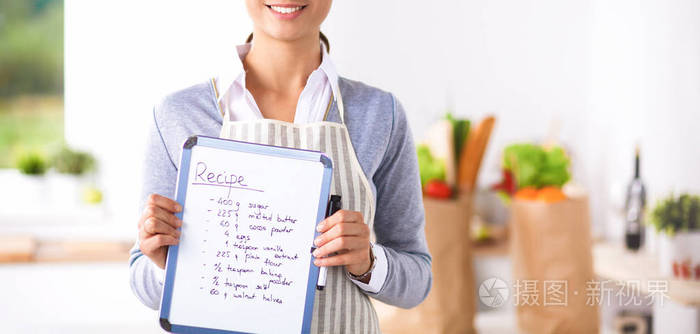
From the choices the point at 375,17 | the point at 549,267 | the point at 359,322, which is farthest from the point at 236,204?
the point at 375,17

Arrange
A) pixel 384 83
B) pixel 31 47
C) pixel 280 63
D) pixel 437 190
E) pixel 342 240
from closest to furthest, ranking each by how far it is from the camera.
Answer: pixel 342 240, pixel 280 63, pixel 437 190, pixel 384 83, pixel 31 47

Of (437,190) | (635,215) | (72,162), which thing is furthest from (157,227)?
(72,162)

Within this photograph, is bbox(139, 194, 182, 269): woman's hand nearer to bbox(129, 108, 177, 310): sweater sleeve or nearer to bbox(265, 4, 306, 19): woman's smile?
bbox(129, 108, 177, 310): sweater sleeve

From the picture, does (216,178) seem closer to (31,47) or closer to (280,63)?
(280,63)

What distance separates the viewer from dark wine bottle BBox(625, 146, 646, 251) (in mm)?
2061

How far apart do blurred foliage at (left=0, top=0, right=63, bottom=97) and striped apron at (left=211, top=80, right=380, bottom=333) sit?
208cm

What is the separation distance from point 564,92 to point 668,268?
102 centimetres

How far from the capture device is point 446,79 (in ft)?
8.16

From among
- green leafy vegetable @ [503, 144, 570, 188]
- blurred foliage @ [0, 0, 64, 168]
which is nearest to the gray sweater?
green leafy vegetable @ [503, 144, 570, 188]

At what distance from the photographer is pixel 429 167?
5.08 feet

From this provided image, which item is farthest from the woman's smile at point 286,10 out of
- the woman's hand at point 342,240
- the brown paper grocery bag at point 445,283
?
the brown paper grocery bag at point 445,283

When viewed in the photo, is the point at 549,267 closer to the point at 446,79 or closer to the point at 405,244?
the point at 405,244

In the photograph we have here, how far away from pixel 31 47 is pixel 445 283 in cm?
194
